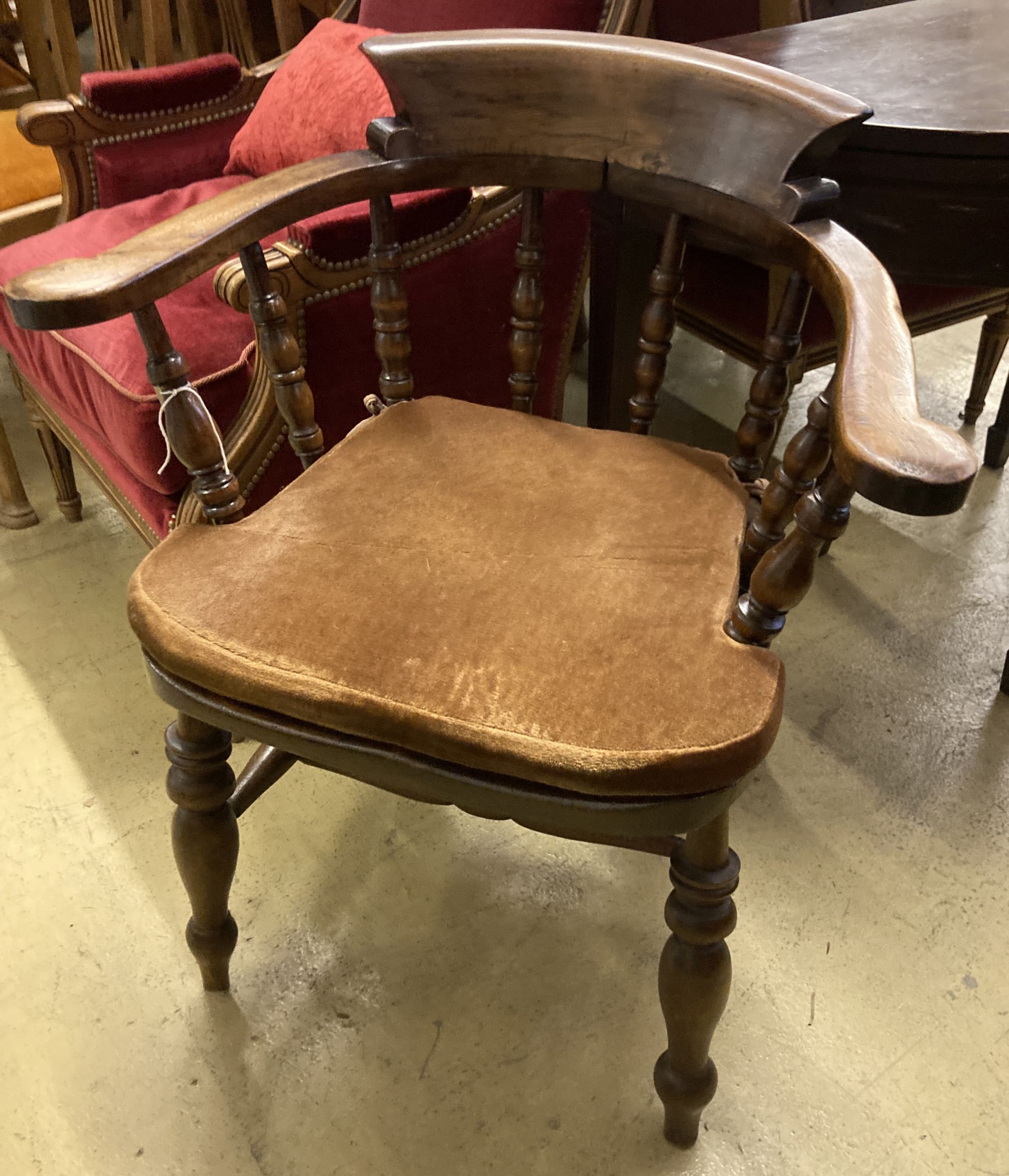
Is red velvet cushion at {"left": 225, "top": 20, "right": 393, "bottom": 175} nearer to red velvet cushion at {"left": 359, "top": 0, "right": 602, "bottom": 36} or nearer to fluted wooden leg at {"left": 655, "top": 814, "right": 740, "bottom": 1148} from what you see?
red velvet cushion at {"left": 359, "top": 0, "right": 602, "bottom": 36}

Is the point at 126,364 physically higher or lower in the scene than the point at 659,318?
lower

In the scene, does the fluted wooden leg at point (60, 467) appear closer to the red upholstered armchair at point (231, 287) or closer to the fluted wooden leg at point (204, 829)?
the red upholstered armchair at point (231, 287)

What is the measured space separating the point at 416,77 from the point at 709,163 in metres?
0.31

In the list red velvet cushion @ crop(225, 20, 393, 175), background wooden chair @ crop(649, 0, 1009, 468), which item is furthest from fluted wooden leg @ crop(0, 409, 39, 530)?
background wooden chair @ crop(649, 0, 1009, 468)

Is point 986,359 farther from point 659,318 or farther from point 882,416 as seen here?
point 882,416

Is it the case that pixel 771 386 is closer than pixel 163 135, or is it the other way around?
pixel 771 386

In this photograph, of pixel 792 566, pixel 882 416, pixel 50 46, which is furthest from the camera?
pixel 50 46

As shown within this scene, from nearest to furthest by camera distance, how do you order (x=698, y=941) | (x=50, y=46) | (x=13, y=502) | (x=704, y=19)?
(x=698, y=941)
(x=704, y=19)
(x=13, y=502)
(x=50, y=46)

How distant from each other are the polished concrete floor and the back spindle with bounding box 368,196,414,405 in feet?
1.98

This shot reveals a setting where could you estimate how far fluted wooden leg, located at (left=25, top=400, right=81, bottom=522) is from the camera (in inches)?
Answer: 67.3

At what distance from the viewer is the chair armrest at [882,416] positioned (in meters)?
0.54

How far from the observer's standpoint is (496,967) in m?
1.13

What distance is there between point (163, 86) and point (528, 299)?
1.11 meters

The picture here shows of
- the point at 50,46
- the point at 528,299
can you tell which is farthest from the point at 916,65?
the point at 50,46
